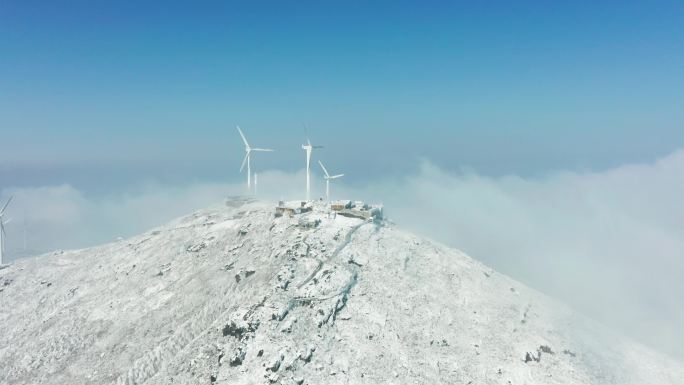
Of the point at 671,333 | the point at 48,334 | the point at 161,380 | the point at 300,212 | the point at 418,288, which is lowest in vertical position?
the point at 671,333

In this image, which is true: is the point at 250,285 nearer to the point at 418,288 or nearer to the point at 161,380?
the point at 161,380

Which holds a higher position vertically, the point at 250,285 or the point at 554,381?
the point at 250,285

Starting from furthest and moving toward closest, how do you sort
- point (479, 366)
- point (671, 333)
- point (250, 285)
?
point (671, 333) → point (250, 285) → point (479, 366)

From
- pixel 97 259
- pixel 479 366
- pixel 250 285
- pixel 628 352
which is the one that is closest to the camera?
pixel 479 366

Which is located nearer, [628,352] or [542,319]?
[542,319]

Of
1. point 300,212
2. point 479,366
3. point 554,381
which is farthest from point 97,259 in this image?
point 554,381

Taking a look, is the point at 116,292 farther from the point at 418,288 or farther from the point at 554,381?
the point at 554,381
